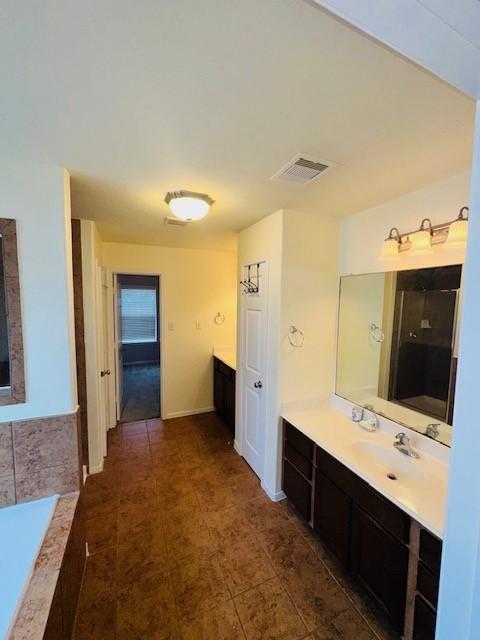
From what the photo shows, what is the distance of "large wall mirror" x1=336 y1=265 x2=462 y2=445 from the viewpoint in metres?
1.63

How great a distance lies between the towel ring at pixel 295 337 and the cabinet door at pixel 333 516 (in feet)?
3.13

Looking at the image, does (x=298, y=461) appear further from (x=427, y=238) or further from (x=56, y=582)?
(x=427, y=238)

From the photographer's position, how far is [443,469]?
1569 mm

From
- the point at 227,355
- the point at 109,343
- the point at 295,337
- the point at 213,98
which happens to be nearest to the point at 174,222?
the point at 295,337

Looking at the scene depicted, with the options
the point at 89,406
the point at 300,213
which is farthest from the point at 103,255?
the point at 300,213

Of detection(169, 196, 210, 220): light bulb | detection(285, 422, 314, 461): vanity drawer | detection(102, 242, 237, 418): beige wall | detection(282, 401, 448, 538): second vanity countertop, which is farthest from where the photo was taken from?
detection(102, 242, 237, 418): beige wall

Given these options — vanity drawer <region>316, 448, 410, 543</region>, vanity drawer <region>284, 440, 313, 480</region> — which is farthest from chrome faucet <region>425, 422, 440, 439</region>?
vanity drawer <region>284, 440, 313, 480</region>

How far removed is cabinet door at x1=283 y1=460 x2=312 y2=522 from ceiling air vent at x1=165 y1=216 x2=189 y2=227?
2259 millimetres

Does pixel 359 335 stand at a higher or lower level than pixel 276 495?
higher

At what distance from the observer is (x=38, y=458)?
150cm

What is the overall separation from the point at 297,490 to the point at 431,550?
1.05 metres

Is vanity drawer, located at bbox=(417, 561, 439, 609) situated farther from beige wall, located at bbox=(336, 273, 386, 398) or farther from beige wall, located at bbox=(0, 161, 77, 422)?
beige wall, located at bbox=(0, 161, 77, 422)

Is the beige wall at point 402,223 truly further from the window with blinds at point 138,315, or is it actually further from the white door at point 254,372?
the window with blinds at point 138,315

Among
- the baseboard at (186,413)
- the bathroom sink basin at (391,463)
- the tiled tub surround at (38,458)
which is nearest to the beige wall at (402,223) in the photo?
the bathroom sink basin at (391,463)
